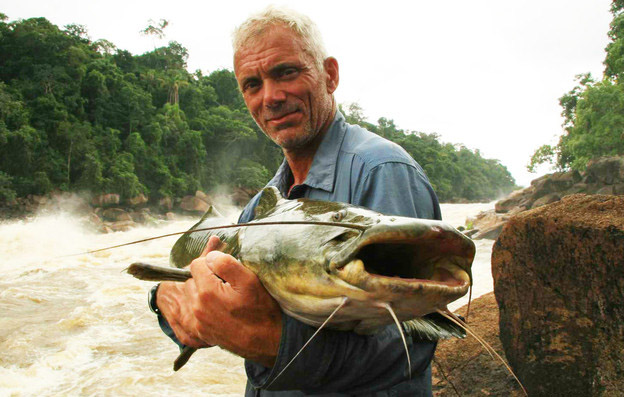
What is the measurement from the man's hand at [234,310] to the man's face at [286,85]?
94 centimetres

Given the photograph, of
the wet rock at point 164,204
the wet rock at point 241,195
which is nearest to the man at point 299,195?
the wet rock at point 164,204

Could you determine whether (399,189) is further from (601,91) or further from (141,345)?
(601,91)

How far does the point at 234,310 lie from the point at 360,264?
441 millimetres

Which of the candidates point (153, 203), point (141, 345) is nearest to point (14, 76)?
point (153, 203)

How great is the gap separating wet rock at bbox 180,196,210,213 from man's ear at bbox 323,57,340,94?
3344 centimetres

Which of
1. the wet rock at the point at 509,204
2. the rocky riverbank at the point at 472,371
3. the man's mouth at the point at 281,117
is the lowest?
the wet rock at the point at 509,204

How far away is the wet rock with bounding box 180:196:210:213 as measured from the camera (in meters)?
34.9

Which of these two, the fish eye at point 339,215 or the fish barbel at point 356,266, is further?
the fish eye at point 339,215

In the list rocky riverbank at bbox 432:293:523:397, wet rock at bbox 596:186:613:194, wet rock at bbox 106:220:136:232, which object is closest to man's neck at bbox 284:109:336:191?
rocky riverbank at bbox 432:293:523:397

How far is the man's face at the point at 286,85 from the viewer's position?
6.35 feet

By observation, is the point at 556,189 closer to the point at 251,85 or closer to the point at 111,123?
the point at 251,85

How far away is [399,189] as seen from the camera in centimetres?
141

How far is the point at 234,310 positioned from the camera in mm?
1160

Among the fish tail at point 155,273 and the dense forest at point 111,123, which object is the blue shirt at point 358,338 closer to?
the fish tail at point 155,273
